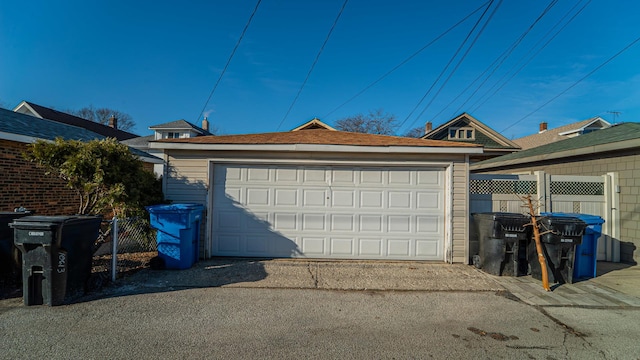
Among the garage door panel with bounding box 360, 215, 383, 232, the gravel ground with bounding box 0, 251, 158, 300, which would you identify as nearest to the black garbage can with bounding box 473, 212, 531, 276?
the garage door panel with bounding box 360, 215, 383, 232

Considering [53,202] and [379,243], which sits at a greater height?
[53,202]

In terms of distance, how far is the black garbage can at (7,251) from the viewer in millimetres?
4133

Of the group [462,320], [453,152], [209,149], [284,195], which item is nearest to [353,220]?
[284,195]

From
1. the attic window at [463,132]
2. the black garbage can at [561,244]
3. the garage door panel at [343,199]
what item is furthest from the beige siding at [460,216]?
the attic window at [463,132]

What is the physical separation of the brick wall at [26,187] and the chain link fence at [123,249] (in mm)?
1734

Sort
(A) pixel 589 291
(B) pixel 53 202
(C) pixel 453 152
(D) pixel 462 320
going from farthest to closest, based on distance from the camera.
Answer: (B) pixel 53 202, (C) pixel 453 152, (A) pixel 589 291, (D) pixel 462 320

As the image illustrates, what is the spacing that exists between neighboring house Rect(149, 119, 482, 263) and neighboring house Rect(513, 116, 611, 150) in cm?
2227

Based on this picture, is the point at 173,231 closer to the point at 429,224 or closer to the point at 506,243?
the point at 429,224

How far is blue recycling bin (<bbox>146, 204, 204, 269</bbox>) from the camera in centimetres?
504

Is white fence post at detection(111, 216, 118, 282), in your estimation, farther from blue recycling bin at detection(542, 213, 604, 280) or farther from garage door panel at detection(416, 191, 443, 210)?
blue recycling bin at detection(542, 213, 604, 280)

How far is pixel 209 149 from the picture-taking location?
19.7 ft

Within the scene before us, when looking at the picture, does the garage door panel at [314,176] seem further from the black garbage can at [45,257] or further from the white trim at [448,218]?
the black garbage can at [45,257]

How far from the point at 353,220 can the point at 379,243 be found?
73 centimetres

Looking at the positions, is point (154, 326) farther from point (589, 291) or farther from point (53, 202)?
point (589, 291)
